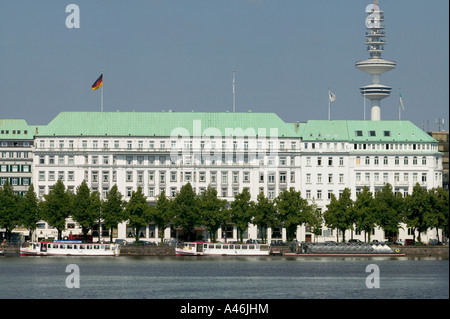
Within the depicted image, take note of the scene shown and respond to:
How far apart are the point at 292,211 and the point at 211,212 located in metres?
11.9

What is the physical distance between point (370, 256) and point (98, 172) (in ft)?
172

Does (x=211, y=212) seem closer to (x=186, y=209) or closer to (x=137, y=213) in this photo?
(x=186, y=209)

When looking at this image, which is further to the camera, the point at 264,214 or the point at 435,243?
the point at 435,243

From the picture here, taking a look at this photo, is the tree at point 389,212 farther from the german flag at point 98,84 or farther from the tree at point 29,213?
the tree at point 29,213

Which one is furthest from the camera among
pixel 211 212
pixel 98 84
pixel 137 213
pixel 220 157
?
pixel 220 157

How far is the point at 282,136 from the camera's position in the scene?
176125 mm

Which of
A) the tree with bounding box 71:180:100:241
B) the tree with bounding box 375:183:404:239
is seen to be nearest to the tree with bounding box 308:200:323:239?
the tree with bounding box 375:183:404:239

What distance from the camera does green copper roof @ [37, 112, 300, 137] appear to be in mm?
175125

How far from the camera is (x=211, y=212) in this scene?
152250mm

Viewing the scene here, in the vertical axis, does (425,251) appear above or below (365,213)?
below

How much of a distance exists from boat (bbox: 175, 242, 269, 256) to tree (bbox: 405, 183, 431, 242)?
2076cm

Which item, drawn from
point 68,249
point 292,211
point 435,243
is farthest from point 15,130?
point 435,243

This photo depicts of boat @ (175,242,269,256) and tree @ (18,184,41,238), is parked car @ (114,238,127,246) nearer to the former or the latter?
boat @ (175,242,269,256)

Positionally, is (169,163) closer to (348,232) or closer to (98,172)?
(98,172)
